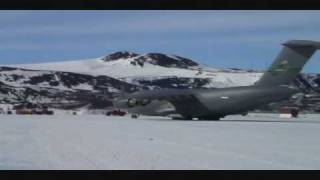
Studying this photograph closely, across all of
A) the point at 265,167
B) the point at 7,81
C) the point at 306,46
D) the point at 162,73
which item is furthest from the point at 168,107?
the point at 265,167

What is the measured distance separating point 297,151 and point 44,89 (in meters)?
43.9

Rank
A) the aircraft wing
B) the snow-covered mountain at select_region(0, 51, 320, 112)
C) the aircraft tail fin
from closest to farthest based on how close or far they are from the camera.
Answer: the aircraft tail fin → the aircraft wing → the snow-covered mountain at select_region(0, 51, 320, 112)

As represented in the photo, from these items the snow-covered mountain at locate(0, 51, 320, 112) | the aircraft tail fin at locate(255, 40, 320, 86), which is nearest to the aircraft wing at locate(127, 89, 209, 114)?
the aircraft tail fin at locate(255, 40, 320, 86)

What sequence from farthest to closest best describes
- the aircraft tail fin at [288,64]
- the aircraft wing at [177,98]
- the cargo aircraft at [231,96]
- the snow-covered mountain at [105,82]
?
the snow-covered mountain at [105,82] → the aircraft wing at [177,98] → the cargo aircraft at [231,96] → the aircraft tail fin at [288,64]

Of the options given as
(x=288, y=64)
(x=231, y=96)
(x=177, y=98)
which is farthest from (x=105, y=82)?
(x=288, y=64)

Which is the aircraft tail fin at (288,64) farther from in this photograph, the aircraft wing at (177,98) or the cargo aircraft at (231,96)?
the aircraft wing at (177,98)

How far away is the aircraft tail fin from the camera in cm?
3291

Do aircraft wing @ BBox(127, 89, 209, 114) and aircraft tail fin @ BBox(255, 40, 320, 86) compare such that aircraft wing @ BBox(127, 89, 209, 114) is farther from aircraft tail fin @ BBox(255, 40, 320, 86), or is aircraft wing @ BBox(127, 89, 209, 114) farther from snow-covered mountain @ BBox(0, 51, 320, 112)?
snow-covered mountain @ BBox(0, 51, 320, 112)

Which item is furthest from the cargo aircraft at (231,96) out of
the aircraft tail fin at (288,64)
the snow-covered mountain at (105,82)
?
the snow-covered mountain at (105,82)

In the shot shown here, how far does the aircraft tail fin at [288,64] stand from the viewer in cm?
3291

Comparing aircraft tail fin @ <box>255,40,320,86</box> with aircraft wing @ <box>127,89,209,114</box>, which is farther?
aircraft wing @ <box>127,89,209,114</box>
